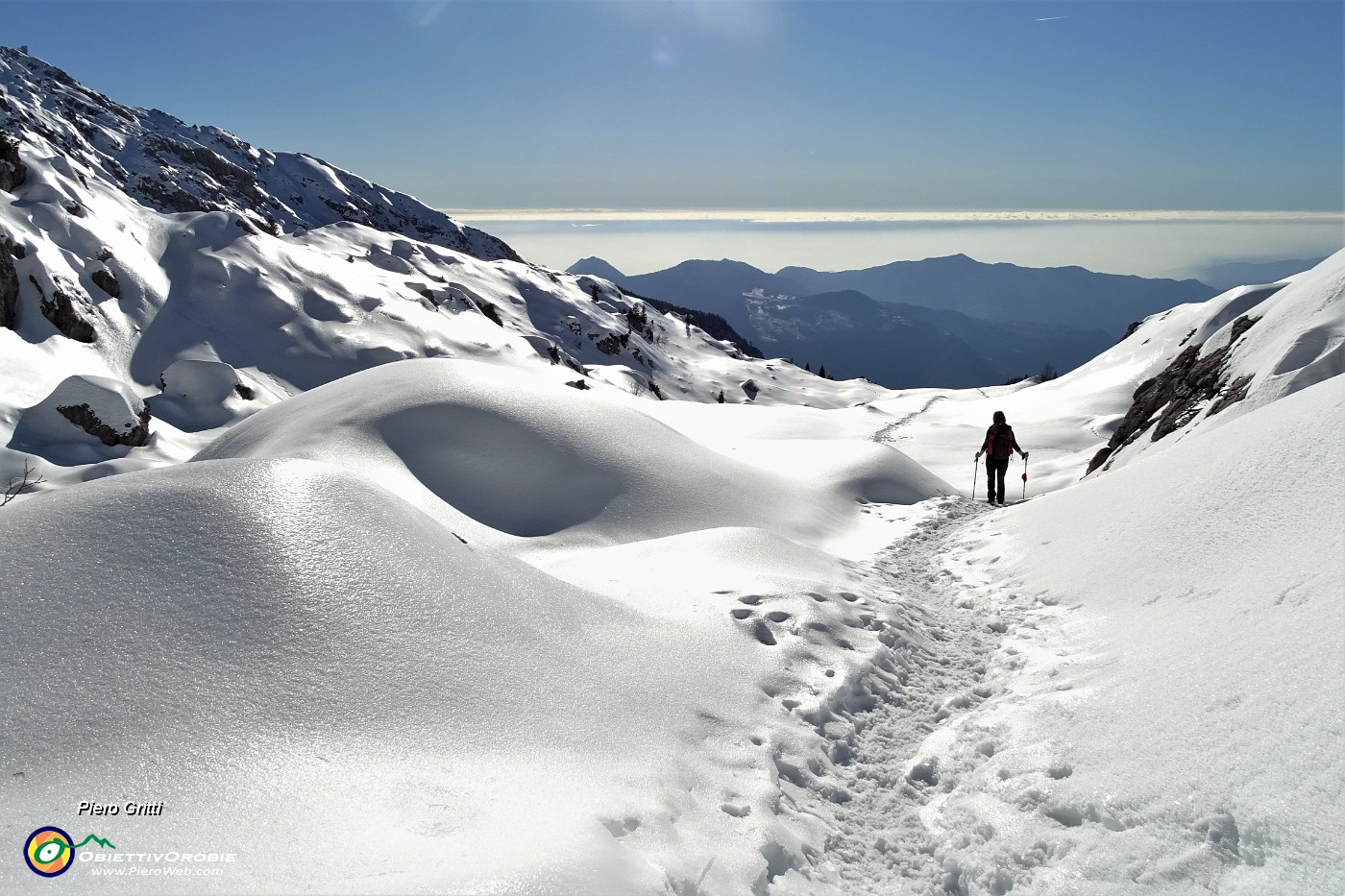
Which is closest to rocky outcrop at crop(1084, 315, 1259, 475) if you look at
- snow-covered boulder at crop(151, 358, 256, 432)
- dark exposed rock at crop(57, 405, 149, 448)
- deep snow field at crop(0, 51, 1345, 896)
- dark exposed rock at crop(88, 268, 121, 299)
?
deep snow field at crop(0, 51, 1345, 896)

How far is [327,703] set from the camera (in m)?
5.28

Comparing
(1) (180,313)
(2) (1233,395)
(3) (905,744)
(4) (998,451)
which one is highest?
(1) (180,313)

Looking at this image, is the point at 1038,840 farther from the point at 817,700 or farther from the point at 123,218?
the point at 123,218

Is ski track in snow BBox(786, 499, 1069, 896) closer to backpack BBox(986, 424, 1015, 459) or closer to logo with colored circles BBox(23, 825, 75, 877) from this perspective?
logo with colored circles BBox(23, 825, 75, 877)

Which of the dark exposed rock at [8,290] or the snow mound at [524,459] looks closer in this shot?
the snow mound at [524,459]

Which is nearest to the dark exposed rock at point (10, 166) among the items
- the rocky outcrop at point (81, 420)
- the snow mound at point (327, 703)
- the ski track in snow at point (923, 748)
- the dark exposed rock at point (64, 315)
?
the dark exposed rock at point (64, 315)

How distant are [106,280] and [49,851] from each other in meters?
58.0

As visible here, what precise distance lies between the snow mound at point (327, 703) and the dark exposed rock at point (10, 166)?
60.9m

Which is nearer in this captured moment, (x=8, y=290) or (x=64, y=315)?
(x=8, y=290)

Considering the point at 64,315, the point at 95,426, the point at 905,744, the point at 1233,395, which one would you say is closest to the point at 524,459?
the point at 905,744

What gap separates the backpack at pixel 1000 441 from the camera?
1869cm

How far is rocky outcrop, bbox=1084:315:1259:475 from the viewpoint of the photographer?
52.4 ft

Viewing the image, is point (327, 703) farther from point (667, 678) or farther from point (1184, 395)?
point (1184, 395)

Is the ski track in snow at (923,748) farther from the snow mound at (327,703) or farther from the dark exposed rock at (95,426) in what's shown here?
the dark exposed rock at (95,426)
